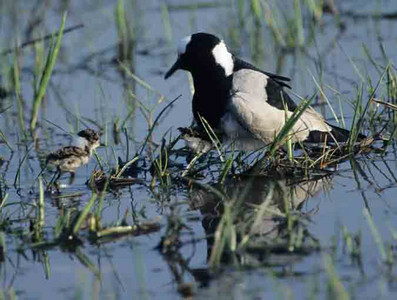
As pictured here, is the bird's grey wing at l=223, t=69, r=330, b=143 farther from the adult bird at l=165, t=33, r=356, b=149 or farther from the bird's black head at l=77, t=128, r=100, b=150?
the bird's black head at l=77, t=128, r=100, b=150

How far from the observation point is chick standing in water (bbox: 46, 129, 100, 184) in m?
5.92

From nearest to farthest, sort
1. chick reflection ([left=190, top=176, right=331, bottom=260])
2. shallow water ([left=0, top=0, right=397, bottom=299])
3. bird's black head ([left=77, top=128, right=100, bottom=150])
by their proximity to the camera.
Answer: shallow water ([left=0, top=0, right=397, bottom=299]) < chick reflection ([left=190, top=176, right=331, bottom=260]) < bird's black head ([left=77, top=128, right=100, bottom=150])

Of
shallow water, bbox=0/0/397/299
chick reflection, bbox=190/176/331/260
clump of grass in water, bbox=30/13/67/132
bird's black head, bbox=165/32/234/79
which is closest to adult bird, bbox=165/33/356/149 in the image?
bird's black head, bbox=165/32/234/79

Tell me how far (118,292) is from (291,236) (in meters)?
0.84

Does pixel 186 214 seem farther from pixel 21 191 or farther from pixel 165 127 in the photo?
pixel 165 127

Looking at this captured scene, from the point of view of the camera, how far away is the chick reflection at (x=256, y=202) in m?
4.89

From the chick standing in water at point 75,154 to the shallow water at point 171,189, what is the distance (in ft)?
0.52


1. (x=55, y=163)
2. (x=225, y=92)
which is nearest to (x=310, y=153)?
(x=225, y=92)

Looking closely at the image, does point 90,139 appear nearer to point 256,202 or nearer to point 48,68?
point 48,68

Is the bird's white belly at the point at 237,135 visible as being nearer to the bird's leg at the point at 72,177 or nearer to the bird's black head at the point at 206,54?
the bird's black head at the point at 206,54

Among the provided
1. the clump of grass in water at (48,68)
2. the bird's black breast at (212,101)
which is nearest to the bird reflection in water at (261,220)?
the bird's black breast at (212,101)

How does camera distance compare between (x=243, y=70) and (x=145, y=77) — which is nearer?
(x=243, y=70)

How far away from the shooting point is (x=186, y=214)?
546 cm

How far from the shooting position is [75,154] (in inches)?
233
